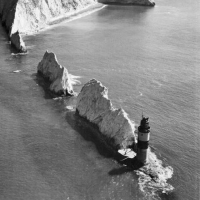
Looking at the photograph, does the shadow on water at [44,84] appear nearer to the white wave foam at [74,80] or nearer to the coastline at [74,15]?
the white wave foam at [74,80]

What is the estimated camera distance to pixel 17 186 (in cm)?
5731

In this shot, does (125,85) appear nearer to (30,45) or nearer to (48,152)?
(48,152)

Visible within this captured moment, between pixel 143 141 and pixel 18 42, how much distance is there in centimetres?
7353

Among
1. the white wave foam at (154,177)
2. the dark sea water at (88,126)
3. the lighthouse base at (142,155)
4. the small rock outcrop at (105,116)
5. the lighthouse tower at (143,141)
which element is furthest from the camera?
the small rock outcrop at (105,116)

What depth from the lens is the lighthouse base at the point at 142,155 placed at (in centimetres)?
6116

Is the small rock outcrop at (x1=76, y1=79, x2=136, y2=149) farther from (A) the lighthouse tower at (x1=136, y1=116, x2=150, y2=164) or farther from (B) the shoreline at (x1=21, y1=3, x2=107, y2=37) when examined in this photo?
(B) the shoreline at (x1=21, y1=3, x2=107, y2=37)

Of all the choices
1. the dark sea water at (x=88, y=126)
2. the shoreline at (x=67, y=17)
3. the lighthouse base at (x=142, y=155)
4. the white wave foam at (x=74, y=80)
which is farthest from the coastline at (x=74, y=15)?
the lighthouse base at (x=142, y=155)

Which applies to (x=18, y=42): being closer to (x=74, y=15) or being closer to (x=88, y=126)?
(x=88, y=126)

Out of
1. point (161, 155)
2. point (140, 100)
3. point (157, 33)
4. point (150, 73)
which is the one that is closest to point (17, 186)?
point (161, 155)

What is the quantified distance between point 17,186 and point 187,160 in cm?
2684

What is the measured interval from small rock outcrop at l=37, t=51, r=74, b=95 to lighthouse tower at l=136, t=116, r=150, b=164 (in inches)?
1184

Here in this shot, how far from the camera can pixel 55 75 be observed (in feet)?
303

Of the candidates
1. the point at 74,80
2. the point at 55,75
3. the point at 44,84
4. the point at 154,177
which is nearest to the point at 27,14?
the point at 74,80

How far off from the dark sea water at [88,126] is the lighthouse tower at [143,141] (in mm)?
3517
